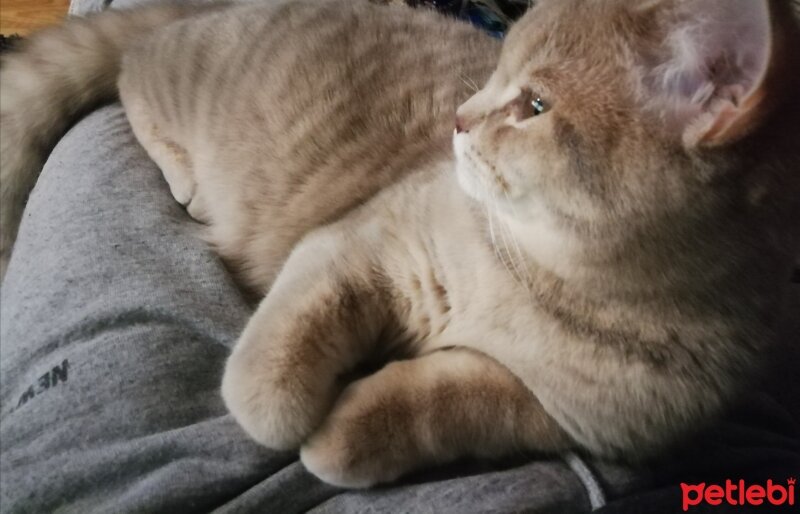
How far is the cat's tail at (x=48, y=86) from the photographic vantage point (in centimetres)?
127

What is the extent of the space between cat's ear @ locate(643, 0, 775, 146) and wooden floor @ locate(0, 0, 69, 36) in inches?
94.9

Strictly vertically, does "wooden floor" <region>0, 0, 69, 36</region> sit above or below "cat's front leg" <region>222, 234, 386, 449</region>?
below

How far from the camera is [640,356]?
0.77 m

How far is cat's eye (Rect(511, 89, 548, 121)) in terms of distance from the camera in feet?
2.43

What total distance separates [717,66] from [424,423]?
471mm

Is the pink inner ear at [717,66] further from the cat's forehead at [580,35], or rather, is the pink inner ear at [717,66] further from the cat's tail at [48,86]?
the cat's tail at [48,86]

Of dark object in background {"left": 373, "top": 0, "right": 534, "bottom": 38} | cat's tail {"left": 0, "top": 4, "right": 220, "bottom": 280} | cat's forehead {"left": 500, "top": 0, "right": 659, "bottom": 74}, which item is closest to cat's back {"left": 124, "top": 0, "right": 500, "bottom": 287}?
cat's tail {"left": 0, "top": 4, "right": 220, "bottom": 280}

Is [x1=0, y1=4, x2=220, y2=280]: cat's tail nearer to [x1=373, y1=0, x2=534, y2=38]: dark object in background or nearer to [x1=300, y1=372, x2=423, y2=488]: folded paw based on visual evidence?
[x1=373, y1=0, x2=534, y2=38]: dark object in background

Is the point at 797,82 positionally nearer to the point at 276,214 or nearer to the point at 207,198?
the point at 276,214

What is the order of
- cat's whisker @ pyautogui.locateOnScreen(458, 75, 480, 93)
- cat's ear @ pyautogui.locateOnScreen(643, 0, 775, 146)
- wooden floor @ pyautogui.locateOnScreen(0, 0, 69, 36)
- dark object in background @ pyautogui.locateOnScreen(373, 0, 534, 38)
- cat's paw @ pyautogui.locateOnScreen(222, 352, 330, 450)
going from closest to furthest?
cat's ear @ pyautogui.locateOnScreen(643, 0, 775, 146) < cat's paw @ pyautogui.locateOnScreen(222, 352, 330, 450) < cat's whisker @ pyautogui.locateOnScreen(458, 75, 480, 93) < dark object in background @ pyautogui.locateOnScreen(373, 0, 534, 38) < wooden floor @ pyautogui.locateOnScreen(0, 0, 69, 36)

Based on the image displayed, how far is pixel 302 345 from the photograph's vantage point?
2.74 ft

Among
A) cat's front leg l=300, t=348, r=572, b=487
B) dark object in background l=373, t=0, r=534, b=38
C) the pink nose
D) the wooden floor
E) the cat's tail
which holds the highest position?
the pink nose

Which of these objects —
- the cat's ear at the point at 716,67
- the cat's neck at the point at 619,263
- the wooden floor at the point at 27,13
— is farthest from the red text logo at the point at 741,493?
the wooden floor at the point at 27,13

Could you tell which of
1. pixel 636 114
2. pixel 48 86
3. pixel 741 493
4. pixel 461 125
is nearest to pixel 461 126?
pixel 461 125
